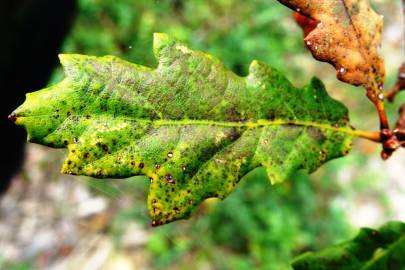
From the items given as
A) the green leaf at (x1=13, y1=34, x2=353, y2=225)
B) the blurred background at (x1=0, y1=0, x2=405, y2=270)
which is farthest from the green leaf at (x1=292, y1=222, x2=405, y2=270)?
the blurred background at (x1=0, y1=0, x2=405, y2=270)

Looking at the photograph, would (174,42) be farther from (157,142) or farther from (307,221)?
(307,221)

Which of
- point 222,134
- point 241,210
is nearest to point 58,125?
point 222,134

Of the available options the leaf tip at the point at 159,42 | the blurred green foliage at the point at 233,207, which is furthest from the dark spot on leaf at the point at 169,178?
the blurred green foliage at the point at 233,207

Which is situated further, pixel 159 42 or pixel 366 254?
pixel 366 254

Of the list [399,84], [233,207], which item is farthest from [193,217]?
[399,84]

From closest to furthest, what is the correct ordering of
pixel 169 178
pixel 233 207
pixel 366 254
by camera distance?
pixel 169 178
pixel 366 254
pixel 233 207


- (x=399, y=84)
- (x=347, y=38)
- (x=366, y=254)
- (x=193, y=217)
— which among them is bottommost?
(x=193, y=217)

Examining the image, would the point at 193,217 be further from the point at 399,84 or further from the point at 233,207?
the point at 399,84

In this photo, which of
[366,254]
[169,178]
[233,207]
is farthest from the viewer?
[233,207]
